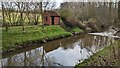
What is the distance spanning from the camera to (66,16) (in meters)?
16.2

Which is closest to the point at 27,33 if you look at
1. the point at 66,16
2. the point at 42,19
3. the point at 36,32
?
the point at 36,32

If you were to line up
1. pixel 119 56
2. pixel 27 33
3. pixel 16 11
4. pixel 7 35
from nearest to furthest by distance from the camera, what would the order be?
pixel 119 56 → pixel 7 35 → pixel 27 33 → pixel 16 11

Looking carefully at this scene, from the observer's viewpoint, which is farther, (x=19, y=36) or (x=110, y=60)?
(x=19, y=36)

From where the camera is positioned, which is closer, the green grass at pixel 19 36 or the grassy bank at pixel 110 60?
the grassy bank at pixel 110 60

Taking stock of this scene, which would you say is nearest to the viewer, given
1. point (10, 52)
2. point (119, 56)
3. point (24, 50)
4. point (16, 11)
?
point (119, 56)

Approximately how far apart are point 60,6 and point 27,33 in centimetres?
830

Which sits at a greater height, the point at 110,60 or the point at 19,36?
the point at 110,60

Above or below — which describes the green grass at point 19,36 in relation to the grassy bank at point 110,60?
below

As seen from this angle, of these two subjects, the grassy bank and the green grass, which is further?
the green grass

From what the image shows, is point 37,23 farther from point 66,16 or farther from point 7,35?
point 7,35

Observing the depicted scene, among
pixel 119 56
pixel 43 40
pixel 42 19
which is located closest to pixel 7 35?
pixel 43 40

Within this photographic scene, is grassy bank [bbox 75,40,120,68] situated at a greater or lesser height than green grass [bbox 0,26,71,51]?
greater

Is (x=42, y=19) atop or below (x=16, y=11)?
below

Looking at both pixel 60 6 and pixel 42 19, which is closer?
pixel 42 19
